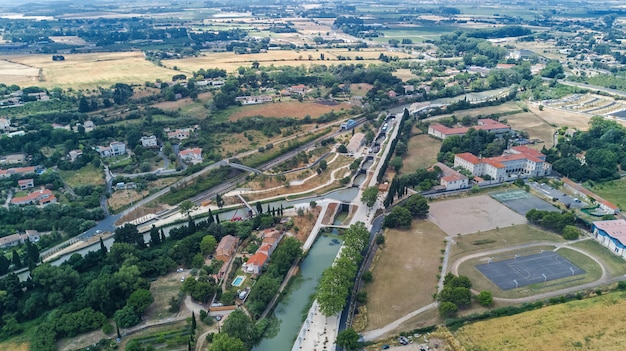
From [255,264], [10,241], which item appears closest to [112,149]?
[10,241]

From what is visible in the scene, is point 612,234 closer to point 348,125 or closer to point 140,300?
point 140,300

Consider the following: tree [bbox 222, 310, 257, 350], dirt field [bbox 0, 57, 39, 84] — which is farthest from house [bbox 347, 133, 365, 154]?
dirt field [bbox 0, 57, 39, 84]

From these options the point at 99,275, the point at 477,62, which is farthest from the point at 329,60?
the point at 99,275

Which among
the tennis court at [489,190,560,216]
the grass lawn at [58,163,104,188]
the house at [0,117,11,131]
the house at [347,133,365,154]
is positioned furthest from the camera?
the house at [0,117,11,131]

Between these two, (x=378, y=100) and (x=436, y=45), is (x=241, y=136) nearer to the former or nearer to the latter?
(x=378, y=100)

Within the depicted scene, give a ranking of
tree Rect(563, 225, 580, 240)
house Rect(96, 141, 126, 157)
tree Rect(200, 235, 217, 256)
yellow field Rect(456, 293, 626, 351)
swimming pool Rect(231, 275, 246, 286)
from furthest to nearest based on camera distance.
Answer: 1. house Rect(96, 141, 126, 157)
2. tree Rect(563, 225, 580, 240)
3. tree Rect(200, 235, 217, 256)
4. swimming pool Rect(231, 275, 246, 286)
5. yellow field Rect(456, 293, 626, 351)

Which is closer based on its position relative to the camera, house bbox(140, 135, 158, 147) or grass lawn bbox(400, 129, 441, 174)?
grass lawn bbox(400, 129, 441, 174)

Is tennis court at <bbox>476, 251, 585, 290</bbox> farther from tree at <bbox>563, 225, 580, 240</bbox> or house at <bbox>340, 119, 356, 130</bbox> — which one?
house at <bbox>340, 119, 356, 130</bbox>
